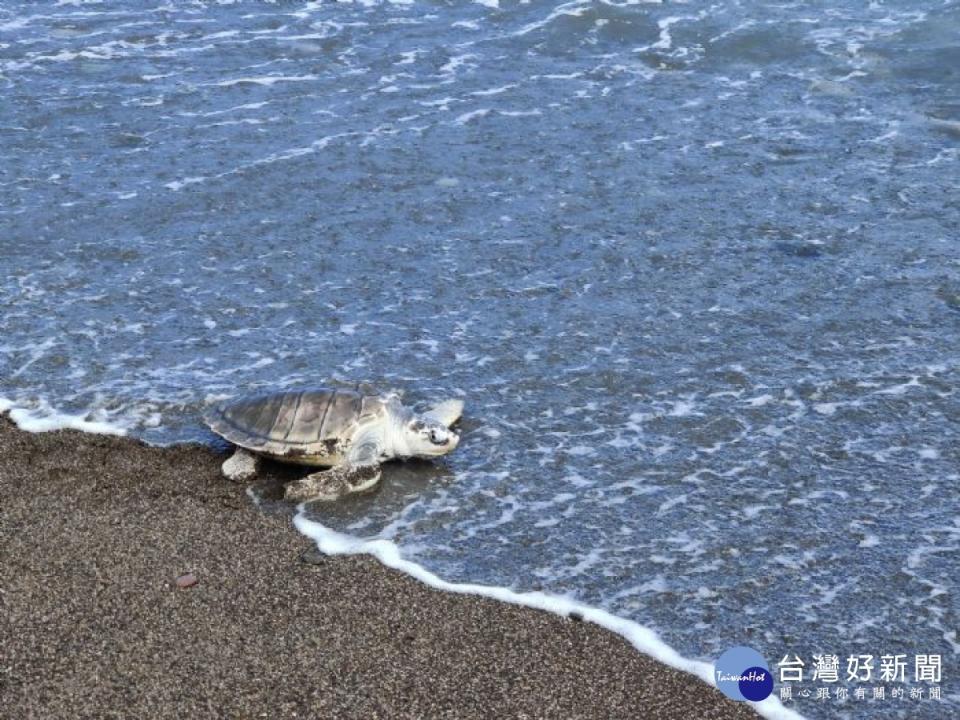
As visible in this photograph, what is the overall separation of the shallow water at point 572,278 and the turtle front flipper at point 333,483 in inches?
5.0

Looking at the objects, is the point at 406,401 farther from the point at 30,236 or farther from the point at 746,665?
the point at 30,236

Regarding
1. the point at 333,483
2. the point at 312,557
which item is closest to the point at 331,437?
the point at 333,483

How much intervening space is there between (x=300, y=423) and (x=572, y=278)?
9.95 ft

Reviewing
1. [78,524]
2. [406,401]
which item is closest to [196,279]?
[406,401]

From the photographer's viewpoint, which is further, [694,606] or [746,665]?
[694,606]

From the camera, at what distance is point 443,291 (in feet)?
30.3

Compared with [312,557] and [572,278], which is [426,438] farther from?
[572,278]

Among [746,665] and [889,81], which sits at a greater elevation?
[746,665]

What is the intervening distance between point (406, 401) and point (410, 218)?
2.97 meters

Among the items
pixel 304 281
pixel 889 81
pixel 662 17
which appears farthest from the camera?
pixel 662 17

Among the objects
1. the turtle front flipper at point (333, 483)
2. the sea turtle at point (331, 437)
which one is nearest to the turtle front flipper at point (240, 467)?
the sea turtle at point (331, 437)

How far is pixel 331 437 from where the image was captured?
7.08 metres

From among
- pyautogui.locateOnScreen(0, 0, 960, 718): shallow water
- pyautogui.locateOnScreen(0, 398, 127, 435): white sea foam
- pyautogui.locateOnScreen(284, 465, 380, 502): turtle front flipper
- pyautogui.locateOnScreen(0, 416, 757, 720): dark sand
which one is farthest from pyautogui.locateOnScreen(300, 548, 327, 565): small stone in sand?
pyautogui.locateOnScreen(0, 398, 127, 435): white sea foam

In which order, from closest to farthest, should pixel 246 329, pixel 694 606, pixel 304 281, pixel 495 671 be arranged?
pixel 495 671
pixel 694 606
pixel 246 329
pixel 304 281
